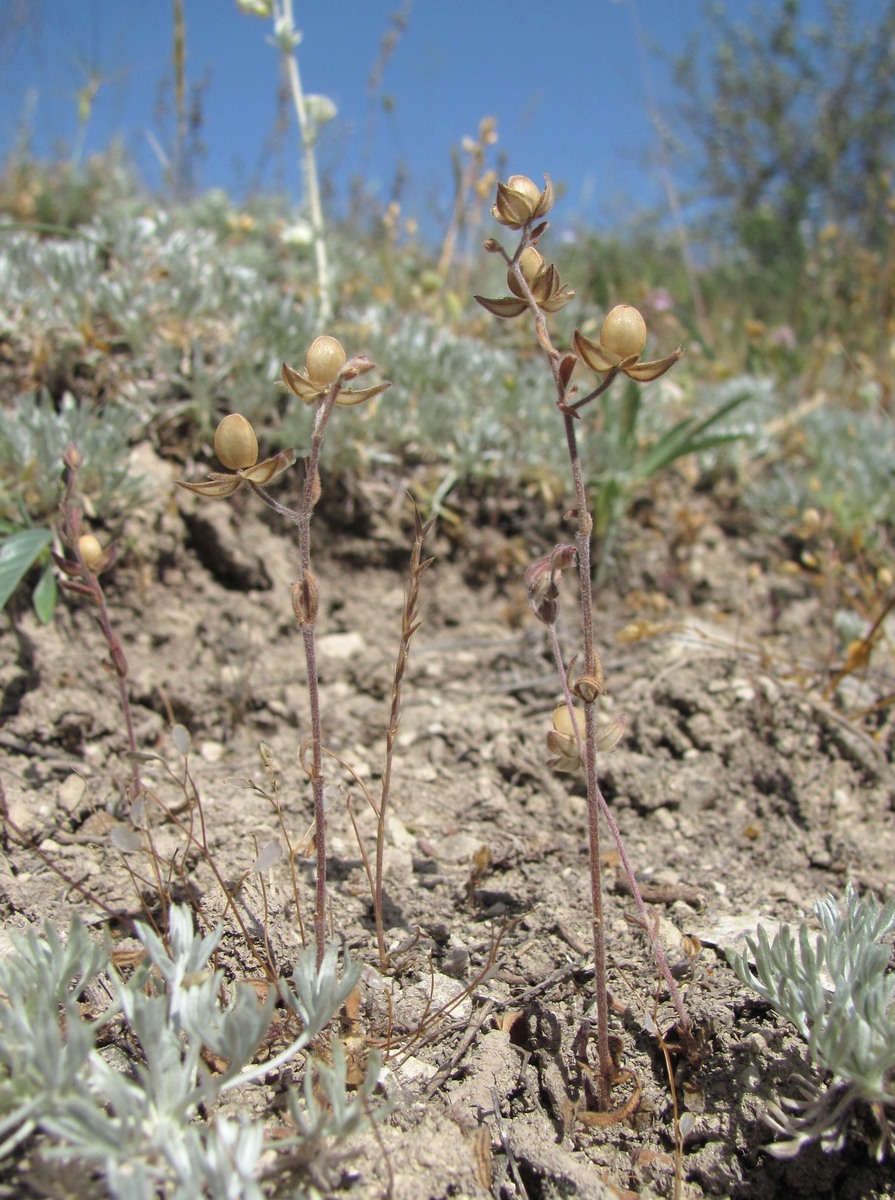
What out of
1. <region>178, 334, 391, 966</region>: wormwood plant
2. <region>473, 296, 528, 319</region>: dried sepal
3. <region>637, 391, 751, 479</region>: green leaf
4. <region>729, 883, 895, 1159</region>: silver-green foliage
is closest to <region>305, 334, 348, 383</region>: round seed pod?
<region>178, 334, 391, 966</region>: wormwood plant

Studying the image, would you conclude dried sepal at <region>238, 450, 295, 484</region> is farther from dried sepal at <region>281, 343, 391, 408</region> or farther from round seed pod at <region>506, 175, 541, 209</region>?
round seed pod at <region>506, 175, 541, 209</region>

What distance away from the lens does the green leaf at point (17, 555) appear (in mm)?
1997

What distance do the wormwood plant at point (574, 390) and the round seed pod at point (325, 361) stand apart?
20 centimetres

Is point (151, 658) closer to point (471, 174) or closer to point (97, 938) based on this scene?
point (97, 938)

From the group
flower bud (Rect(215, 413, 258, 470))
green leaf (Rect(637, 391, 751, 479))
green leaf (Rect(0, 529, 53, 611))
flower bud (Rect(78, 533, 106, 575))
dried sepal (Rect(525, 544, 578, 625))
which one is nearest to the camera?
flower bud (Rect(215, 413, 258, 470))

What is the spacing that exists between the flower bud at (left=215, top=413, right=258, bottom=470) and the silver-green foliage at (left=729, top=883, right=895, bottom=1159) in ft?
3.31

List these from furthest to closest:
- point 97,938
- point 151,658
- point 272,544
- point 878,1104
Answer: point 272,544, point 151,658, point 97,938, point 878,1104

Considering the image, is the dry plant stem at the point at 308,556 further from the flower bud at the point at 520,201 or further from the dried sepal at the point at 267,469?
the flower bud at the point at 520,201

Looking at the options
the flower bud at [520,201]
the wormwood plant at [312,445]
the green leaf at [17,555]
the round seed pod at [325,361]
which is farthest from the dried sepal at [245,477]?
the green leaf at [17,555]

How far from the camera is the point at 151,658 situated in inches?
93.0

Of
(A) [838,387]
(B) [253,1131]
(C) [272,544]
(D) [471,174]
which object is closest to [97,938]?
(B) [253,1131]

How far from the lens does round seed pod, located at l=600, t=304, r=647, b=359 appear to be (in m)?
1.05

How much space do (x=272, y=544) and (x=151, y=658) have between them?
581 mm

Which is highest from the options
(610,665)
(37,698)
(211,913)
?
(610,665)
